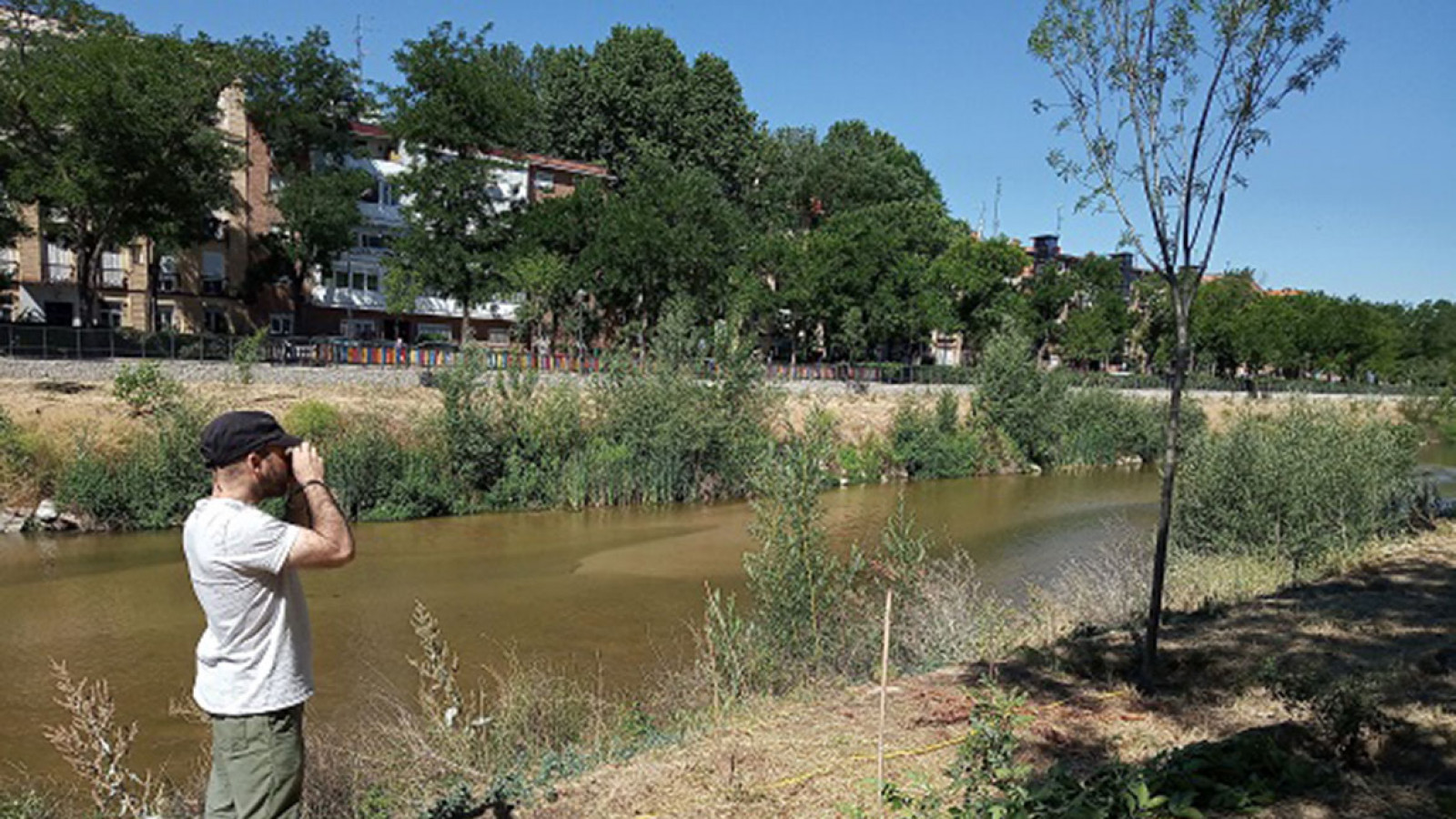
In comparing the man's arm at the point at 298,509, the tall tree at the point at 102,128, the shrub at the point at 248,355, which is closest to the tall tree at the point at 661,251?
the shrub at the point at 248,355

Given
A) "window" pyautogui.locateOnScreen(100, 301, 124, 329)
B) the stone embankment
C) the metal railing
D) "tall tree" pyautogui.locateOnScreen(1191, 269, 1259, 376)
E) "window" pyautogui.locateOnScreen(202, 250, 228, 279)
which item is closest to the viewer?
the stone embankment

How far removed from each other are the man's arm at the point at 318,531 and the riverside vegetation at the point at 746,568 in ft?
8.82

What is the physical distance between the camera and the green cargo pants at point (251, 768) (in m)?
3.63

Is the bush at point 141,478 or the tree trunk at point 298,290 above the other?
the tree trunk at point 298,290

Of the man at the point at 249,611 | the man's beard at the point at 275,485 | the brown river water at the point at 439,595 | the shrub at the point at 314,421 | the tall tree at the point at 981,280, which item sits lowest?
the brown river water at the point at 439,595

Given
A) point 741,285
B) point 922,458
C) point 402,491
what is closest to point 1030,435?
point 922,458

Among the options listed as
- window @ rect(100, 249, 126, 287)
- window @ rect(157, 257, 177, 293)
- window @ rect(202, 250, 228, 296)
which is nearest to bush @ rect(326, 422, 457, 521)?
window @ rect(202, 250, 228, 296)

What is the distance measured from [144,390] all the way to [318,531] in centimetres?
2376

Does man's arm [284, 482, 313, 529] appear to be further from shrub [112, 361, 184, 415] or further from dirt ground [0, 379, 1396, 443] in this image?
shrub [112, 361, 184, 415]

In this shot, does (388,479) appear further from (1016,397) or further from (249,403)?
A: (1016,397)

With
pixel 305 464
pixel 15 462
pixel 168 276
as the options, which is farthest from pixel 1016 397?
pixel 168 276

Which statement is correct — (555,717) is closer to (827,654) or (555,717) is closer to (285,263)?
(827,654)

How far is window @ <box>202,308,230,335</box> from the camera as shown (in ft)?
138

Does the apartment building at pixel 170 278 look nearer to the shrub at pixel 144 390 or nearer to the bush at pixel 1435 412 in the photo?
the shrub at pixel 144 390
